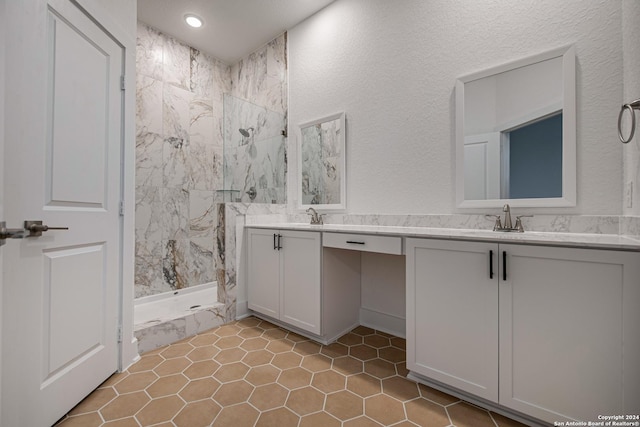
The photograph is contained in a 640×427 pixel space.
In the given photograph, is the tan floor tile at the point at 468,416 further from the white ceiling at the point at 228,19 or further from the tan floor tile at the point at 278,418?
the white ceiling at the point at 228,19

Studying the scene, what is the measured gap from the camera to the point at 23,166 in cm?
113

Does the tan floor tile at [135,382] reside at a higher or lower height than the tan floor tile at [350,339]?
lower

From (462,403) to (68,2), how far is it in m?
2.77

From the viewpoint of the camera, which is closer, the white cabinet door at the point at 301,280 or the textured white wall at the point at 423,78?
the textured white wall at the point at 423,78

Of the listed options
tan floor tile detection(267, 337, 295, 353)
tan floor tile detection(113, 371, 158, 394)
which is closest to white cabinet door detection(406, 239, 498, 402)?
tan floor tile detection(267, 337, 295, 353)

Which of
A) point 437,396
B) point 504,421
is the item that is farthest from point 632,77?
point 437,396

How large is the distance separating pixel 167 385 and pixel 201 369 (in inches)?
8.0

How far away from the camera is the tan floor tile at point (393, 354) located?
185 centimetres

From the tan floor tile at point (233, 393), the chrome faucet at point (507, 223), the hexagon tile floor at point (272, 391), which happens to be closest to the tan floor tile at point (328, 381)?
the hexagon tile floor at point (272, 391)

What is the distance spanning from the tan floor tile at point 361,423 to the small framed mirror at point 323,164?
161 cm

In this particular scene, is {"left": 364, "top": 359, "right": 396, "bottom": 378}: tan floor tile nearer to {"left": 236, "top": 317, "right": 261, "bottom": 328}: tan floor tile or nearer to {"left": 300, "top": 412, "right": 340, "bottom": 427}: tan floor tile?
{"left": 300, "top": 412, "right": 340, "bottom": 427}: tan floor tile

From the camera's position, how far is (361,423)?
1268 millimetres

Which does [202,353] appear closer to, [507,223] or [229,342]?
[229,342]

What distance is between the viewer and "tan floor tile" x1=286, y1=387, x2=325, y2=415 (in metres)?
1.36
